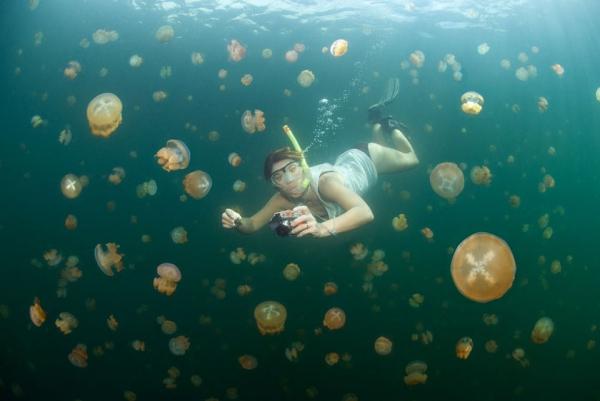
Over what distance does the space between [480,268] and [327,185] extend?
9.66ft

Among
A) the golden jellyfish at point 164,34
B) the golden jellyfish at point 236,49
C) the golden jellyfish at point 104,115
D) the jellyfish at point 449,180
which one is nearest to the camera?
the golden jellyfish at point 104,115

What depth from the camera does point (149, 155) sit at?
481 inches

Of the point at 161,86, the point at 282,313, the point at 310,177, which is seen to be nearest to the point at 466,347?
the point at 282,313

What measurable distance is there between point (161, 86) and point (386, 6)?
5.94 metres

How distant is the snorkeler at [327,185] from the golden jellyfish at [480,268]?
4.88ft

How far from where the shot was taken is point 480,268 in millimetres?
5527

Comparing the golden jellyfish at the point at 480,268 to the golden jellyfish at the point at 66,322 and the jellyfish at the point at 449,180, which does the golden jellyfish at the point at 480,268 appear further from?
the golden jellyfish at the point at 66,322

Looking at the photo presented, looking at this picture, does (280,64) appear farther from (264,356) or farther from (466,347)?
(466,347)

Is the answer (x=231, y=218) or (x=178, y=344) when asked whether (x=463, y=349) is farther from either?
(x=178, y=344)

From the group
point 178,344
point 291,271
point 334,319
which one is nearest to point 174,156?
point 291,271

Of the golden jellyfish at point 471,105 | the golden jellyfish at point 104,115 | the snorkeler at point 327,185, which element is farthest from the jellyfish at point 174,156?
the golden jellyfish at point 471,105

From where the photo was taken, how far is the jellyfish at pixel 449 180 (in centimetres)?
726

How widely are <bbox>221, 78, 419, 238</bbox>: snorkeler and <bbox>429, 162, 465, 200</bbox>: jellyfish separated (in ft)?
5.21

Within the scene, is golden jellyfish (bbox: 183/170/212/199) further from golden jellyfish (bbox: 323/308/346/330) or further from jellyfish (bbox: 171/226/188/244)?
golden jellyfish (bbox: 323/308/346/330)
